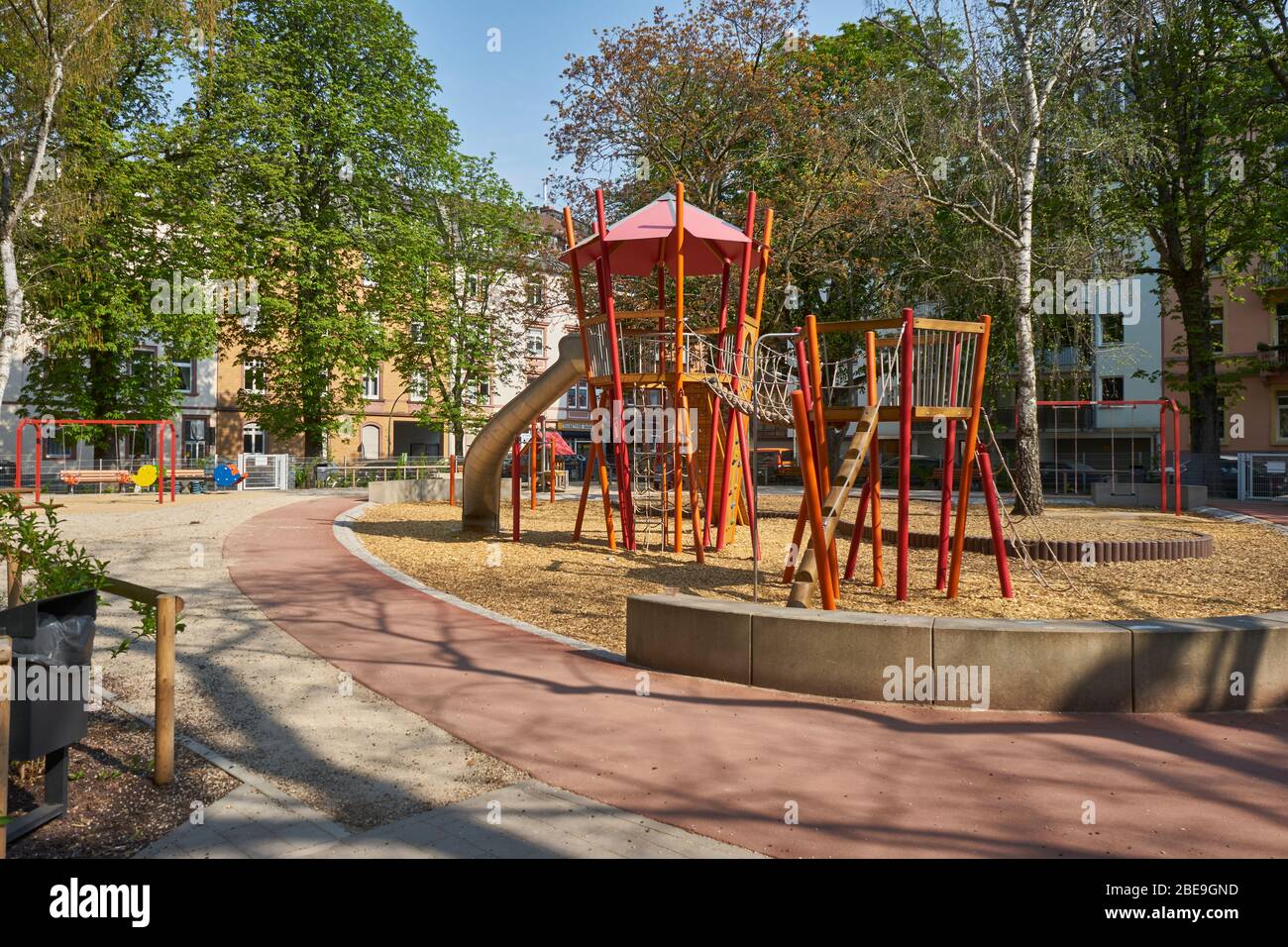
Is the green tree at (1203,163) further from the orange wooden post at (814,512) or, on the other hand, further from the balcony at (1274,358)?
the orange wooden post at (814,512)

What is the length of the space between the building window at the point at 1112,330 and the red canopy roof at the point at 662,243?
29.0 m

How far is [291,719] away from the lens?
213 inches

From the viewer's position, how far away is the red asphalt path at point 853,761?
378 centimetres

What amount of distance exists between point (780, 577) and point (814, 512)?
334 cm

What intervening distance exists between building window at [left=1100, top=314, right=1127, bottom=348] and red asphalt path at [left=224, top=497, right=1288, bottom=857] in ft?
121

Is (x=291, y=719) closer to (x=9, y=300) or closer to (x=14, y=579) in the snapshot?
(x=14, y=579)

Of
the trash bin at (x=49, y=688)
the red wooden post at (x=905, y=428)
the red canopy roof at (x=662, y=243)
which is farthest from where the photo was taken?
the red canopy roof at (x=662, y=243)

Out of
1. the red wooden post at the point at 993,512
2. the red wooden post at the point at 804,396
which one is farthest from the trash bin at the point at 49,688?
the red wooden post at the point at 993,512

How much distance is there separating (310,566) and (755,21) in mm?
18826

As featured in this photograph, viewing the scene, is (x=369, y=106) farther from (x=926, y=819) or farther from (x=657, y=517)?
(x=926, y=819)

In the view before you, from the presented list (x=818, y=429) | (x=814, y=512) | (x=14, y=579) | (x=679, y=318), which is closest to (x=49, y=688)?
(x=14, y=579)

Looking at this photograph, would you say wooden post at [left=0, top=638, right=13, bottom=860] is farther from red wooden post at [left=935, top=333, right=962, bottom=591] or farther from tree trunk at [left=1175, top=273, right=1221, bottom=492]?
tree trunk at [left=1175, top=273, right=1221, bottom=492]

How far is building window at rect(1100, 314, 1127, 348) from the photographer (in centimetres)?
3756
